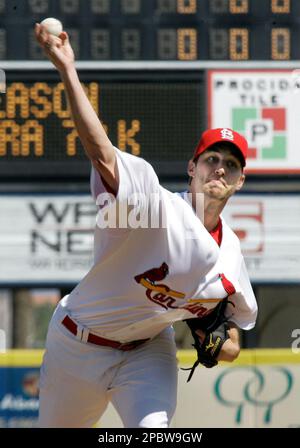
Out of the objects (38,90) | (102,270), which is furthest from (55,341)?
(38,90)

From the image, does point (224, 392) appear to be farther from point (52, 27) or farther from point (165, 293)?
point (52, 27)

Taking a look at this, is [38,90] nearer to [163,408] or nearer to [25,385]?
[25,385]

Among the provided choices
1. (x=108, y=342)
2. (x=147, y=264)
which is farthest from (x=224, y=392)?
(x=147, y=264)

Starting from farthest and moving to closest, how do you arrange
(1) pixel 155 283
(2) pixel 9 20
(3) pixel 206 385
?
1. (3) pixel 206 385
2. (2) pixel 9 20
3. (1) pixel 155 283

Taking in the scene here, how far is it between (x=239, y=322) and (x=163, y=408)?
1.48 ft

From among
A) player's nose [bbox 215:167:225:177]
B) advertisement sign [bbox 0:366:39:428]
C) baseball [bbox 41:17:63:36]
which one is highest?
baseball [bbox 41:17:63:36]

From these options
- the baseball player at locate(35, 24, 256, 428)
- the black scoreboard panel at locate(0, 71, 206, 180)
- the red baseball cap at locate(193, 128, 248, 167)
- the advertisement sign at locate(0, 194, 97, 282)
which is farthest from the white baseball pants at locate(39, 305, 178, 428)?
the advertisement sign at locate(0, 194, 97, 282)

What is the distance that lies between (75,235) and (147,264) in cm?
307

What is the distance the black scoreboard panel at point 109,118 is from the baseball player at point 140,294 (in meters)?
2.43

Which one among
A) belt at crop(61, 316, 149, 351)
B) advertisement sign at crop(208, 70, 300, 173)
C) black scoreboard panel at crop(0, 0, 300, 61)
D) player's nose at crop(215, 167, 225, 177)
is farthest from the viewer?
advertisement sign at crop(208, 70, 300, 173)

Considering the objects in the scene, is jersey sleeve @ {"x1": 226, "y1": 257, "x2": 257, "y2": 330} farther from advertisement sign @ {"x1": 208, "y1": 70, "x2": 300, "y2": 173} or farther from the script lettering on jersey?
advertisement sign @ {"x1": 208, "y1": 70, "x2": 300, "y2": 173}

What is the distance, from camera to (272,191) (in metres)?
6.46

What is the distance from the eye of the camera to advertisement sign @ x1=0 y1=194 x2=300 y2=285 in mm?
6445

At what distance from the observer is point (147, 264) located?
3457 mm
